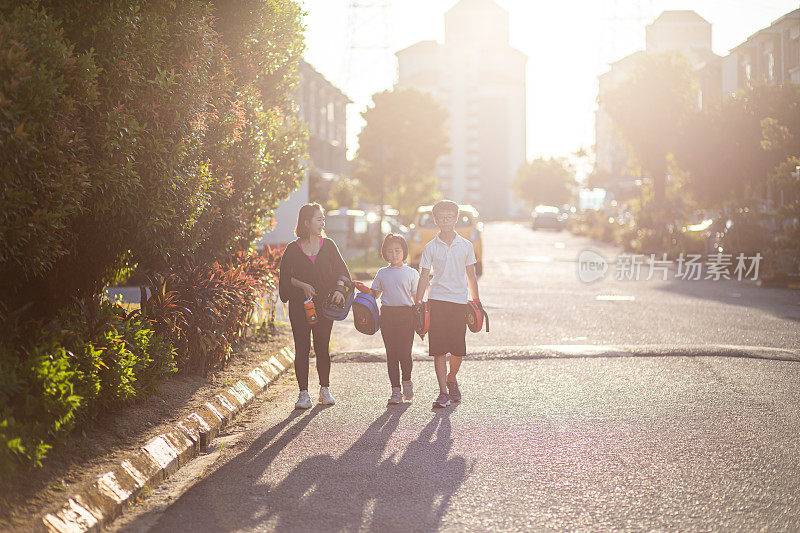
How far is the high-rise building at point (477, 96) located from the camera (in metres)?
156

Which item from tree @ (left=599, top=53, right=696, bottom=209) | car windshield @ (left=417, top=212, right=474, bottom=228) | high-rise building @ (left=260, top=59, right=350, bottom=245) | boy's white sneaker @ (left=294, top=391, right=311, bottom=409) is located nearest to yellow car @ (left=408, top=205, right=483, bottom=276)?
car windshield @ (left=417, top=212, right=474, bottom=228)

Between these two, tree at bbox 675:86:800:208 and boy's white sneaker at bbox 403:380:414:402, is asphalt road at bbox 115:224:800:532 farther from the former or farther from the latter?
tree at bbox 675:86:800:208

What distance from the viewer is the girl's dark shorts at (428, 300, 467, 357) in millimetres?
7535

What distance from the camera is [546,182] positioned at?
A: 140 metres

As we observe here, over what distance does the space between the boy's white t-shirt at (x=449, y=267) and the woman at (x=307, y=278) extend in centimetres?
74

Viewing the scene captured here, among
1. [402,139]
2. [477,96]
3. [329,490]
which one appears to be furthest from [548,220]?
[477,96]

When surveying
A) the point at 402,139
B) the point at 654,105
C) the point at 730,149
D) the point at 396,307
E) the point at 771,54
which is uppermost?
the point at 771,54

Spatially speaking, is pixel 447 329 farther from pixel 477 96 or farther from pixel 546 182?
pixel 477 96

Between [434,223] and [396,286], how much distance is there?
1603cm

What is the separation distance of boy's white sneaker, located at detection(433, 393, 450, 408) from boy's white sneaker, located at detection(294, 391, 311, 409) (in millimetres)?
1053

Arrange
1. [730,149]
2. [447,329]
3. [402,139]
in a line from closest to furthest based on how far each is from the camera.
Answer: [447,329]
[730,149]
[402,139]

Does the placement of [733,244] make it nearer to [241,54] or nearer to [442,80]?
[241,54]

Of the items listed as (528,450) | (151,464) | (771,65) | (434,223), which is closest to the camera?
(151,464)

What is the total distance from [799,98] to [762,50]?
16280 mm
